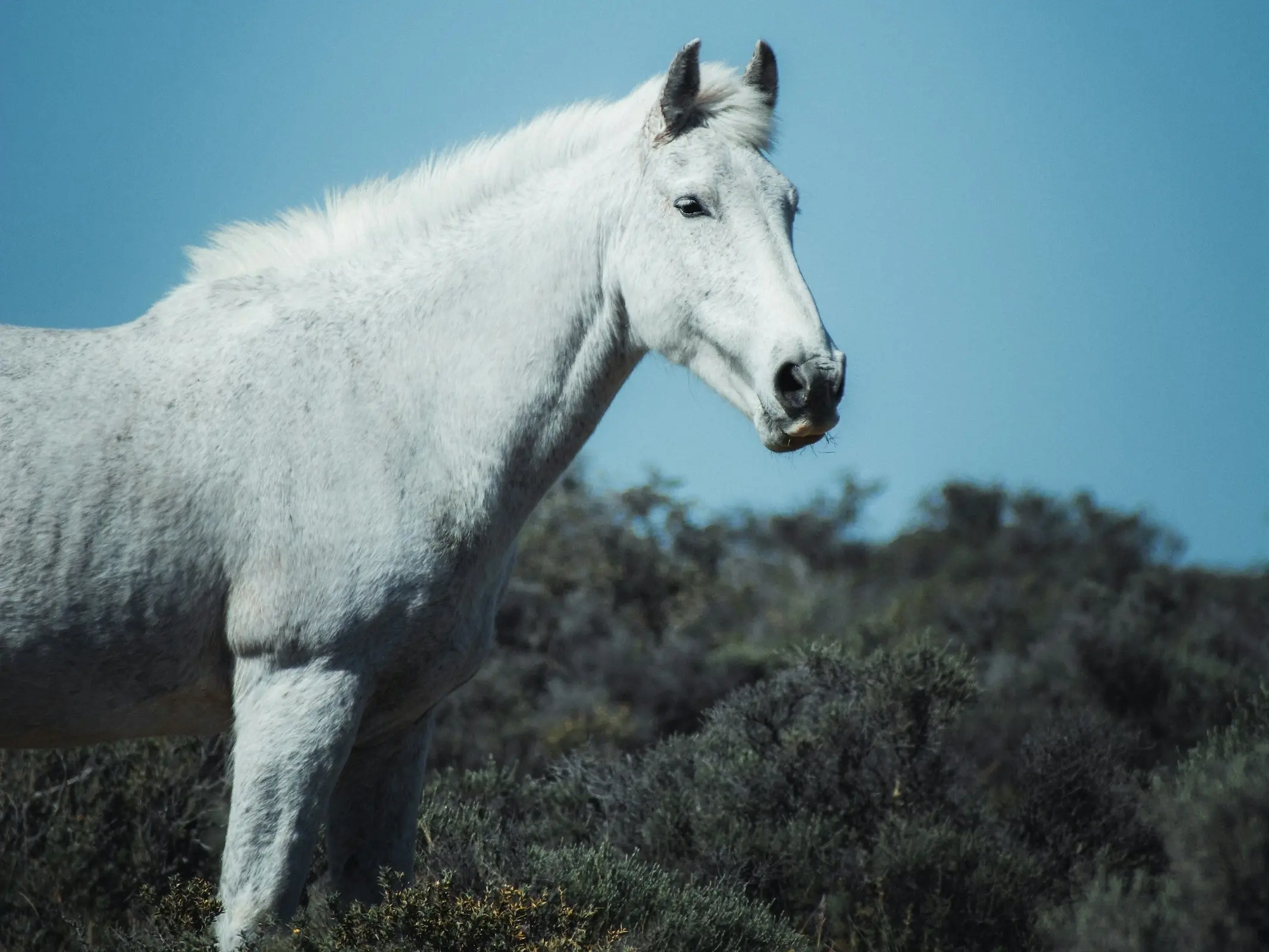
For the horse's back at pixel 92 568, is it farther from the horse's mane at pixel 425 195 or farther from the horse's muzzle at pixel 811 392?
the horse's muzzle at pixel 811 392

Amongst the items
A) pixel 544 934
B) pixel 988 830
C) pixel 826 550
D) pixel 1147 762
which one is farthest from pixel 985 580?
pixel 544 934

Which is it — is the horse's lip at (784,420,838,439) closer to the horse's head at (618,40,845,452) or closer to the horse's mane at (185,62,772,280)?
the horse's head at (618,40,845,452)

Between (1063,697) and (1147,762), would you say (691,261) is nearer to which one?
(1147,762)

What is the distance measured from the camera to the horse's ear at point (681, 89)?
336 centimetres

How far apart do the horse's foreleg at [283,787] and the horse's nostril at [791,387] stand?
4.29 ft

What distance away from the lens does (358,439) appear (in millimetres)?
3289

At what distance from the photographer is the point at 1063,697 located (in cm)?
1095

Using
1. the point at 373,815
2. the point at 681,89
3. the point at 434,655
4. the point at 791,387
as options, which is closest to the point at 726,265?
the point at 791,387

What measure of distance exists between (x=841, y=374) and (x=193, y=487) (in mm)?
1736

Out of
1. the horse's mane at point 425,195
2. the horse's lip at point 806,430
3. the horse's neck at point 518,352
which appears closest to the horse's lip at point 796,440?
the horse's lip at point 806,430

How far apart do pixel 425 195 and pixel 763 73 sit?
3.64 feet

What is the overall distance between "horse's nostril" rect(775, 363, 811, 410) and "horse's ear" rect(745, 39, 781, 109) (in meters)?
1.05

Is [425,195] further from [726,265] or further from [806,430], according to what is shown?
[806,430]

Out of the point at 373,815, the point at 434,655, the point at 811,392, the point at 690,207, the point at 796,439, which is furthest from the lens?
the point at 373,815
